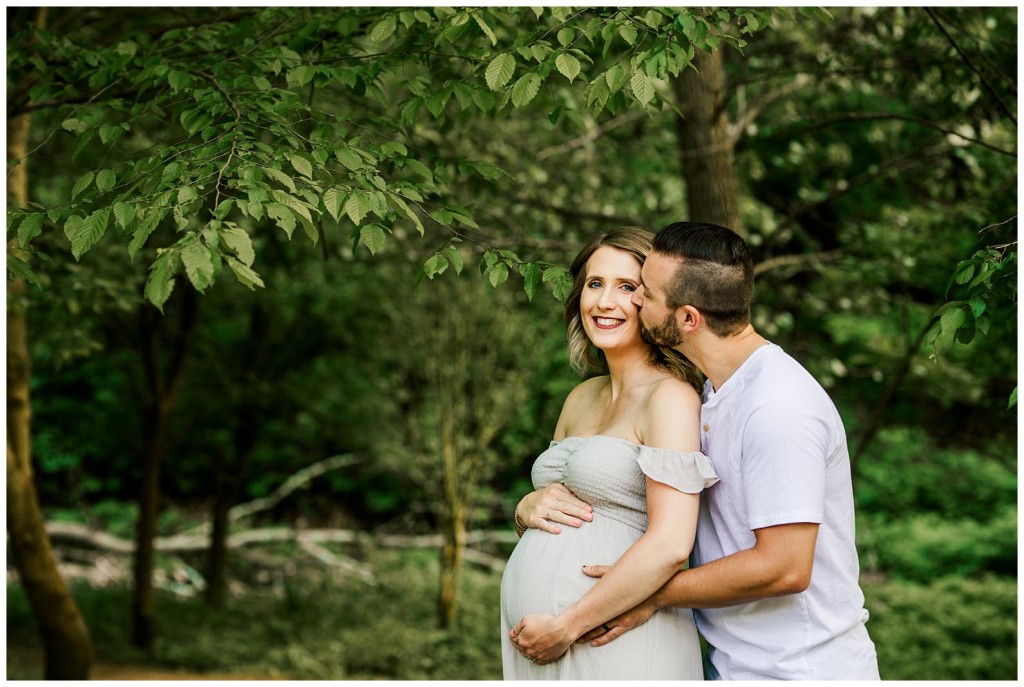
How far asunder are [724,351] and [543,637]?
89 cm

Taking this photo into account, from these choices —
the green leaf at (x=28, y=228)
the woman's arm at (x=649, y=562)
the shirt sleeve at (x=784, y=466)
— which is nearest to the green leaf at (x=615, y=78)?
the shirt sleeve at (x=784, y=466)

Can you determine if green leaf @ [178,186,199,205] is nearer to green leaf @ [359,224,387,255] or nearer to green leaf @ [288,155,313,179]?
green leaf @ [288,155,313,179]

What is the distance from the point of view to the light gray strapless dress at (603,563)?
238 centimetres

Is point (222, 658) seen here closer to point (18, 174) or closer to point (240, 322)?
point (240, 322)

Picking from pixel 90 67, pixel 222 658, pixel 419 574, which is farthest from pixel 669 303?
pixel 419 574

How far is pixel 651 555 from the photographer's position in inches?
87.8

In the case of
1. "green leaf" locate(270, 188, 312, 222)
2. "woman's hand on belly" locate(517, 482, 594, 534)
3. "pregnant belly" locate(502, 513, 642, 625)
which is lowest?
"pregnant belly" locate(502, 513, 642, 625)

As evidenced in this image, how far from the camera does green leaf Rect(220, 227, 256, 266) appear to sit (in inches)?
83.3

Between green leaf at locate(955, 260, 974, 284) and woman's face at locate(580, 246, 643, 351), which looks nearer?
green leaf at locate(955, 260, 974, 284)

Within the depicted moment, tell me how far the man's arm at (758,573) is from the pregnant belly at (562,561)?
0.23m

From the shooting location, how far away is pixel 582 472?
8.13 ft

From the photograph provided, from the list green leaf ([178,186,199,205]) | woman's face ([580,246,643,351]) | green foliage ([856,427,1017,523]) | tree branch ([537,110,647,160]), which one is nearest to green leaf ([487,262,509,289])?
woman's face ([580,246,643,351])

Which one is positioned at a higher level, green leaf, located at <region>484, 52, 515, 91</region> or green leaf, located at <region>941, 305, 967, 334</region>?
green leaf, located at <region>484, 52, 515, 91</region>

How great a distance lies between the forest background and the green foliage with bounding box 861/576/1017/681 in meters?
0.05
